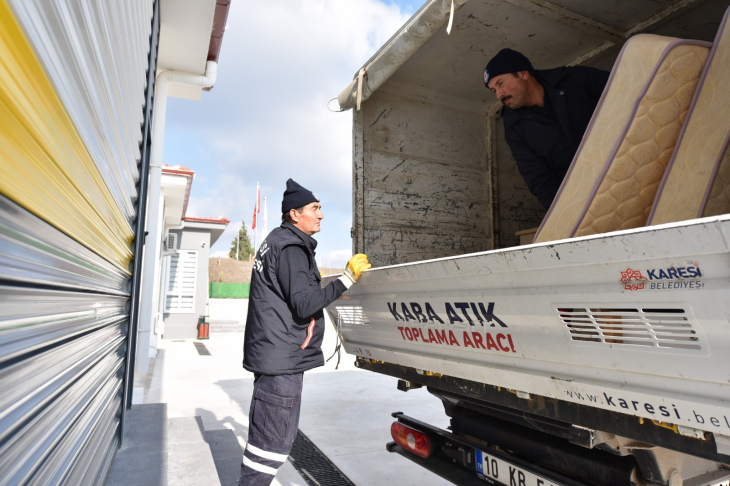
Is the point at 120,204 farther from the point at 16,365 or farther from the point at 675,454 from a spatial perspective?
the point at 675,454

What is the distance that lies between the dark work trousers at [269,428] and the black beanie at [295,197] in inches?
39.2

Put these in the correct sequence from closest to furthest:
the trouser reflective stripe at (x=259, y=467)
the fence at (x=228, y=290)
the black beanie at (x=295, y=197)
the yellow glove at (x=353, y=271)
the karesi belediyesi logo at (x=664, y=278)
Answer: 1. the karesi belediyesi logo at (x=664, y=278)
2. the trouser reflective stripe at (x=259, y=467)
3. the yellow glove at (x=353, y=271)
4. the black beanie at (x=295, y=197)
5. the fence at (x=228, y=290)

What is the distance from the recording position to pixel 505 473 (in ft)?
7.07

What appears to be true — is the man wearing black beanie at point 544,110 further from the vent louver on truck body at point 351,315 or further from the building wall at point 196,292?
the building wall at point 196,292

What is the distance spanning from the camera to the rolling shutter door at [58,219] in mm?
861

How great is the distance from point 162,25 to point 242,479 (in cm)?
425

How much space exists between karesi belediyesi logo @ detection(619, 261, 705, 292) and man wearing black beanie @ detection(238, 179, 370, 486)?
1446 mm

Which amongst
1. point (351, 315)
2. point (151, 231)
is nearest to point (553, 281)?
point (351, 315)

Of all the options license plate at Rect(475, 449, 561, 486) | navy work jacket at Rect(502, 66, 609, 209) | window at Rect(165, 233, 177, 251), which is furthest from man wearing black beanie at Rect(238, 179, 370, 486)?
window at Rect(165, 233, 177, 251)

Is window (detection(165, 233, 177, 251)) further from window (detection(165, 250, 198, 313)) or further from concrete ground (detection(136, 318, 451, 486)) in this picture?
concrete ground (detection(136, 318, 451, 486))

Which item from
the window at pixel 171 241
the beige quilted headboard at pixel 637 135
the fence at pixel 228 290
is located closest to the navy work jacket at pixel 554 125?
the beige quilted headboard at pixel 637 135

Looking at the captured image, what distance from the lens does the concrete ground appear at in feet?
12.5

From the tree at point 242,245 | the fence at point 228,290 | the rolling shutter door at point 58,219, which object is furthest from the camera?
the tree at point 242,245

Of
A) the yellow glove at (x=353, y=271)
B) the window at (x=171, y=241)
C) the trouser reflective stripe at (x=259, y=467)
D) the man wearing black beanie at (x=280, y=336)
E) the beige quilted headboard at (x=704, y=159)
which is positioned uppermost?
the window at (x=171, y=241)
